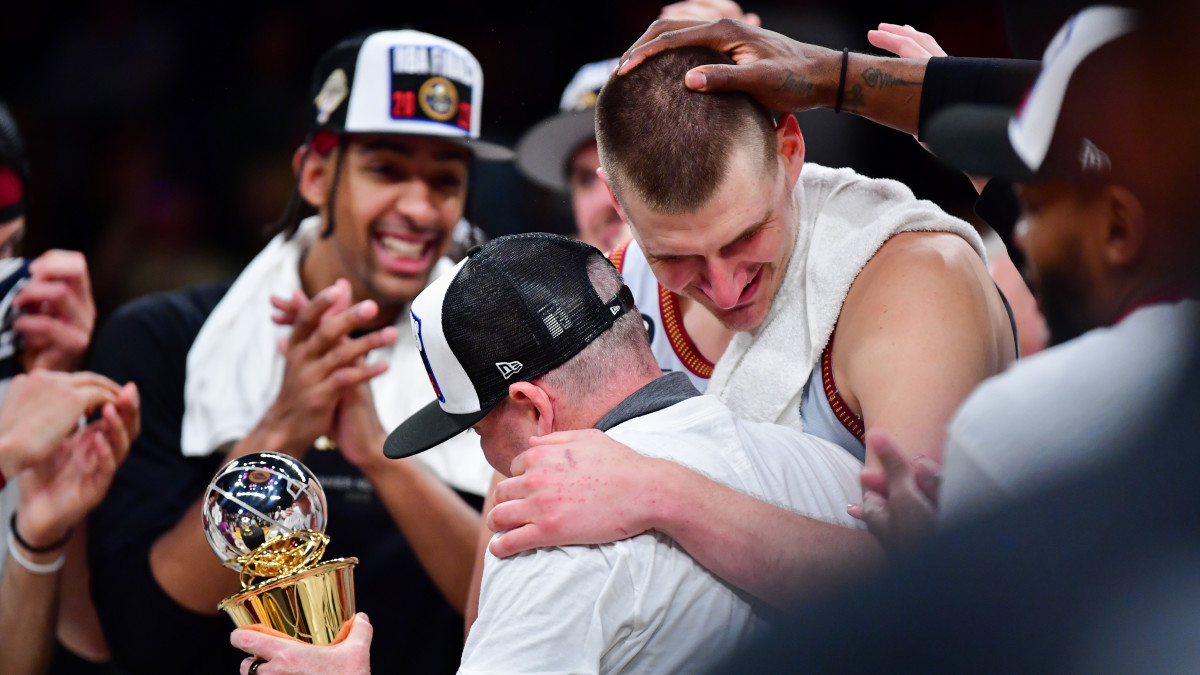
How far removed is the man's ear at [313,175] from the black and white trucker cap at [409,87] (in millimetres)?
149

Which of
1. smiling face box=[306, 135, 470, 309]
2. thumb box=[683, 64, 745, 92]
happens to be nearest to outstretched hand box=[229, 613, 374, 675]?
thumb box=[683, 64, 745, 92]

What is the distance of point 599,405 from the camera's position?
64.8 inches

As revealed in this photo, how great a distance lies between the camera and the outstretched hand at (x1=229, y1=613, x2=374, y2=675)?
1.60 meters

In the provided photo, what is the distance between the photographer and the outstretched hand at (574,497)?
1.44 meters

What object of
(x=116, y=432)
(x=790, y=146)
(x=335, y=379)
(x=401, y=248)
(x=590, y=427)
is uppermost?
(x=790, y=146)

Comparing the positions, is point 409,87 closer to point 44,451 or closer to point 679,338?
point 679,338

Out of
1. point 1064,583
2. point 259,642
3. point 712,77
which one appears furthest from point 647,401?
point 1064,583

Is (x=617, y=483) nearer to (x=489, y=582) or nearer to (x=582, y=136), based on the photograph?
(x=489, y=582)

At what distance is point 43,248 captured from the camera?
3.26m

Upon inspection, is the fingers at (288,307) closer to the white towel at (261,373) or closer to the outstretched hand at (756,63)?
the white towel at (261,373)

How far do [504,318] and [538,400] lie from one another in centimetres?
13

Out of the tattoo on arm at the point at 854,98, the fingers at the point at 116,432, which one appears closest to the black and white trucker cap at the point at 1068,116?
the tattoo on arm at the point at 854,98

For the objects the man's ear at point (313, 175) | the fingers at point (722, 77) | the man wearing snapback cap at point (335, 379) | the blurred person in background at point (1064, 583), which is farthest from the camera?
the man's ear at point (313, 175)

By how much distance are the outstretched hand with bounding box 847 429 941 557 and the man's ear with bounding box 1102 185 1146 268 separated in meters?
0.25
